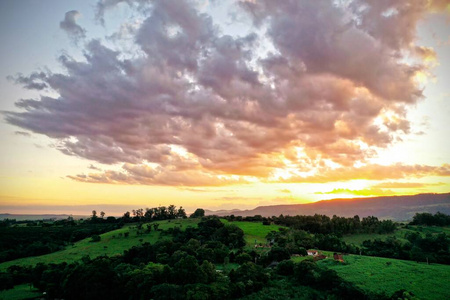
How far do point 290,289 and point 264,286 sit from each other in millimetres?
6572

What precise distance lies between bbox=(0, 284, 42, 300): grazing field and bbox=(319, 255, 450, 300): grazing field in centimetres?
8547

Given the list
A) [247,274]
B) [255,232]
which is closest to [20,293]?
[247,274]

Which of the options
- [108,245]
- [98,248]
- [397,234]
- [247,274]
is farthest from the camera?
[397,234]

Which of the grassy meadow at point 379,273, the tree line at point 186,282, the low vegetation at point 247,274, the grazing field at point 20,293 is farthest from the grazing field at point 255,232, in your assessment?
the grazing field at point 20,293

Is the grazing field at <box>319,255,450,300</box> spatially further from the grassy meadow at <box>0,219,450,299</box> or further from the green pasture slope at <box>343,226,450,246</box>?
the green pasture slope at <box>343,226,450,246</box>

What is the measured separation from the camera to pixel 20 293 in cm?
7744

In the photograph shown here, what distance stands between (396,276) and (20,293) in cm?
10311

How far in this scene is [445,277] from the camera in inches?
2653

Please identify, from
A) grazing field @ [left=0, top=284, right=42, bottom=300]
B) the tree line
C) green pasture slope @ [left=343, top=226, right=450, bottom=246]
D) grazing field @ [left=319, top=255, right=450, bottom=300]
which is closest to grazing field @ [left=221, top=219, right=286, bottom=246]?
green pasture slope @ [left=343, top=226, right=450, bottom=246]

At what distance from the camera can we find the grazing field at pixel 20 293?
73.2 meters

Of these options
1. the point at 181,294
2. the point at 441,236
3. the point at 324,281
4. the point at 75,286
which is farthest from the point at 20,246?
the point at 441,236

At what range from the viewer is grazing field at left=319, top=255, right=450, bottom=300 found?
60.9 metres

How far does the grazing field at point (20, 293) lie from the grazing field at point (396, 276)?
3365 inches

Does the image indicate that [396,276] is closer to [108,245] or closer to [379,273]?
[379,273]
